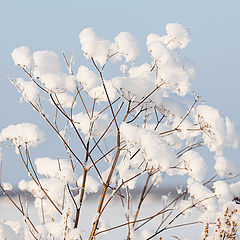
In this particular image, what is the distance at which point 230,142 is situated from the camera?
8.76 feet

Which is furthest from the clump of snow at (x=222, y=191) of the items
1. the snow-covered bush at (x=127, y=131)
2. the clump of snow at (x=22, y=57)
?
the clump of snow at (x=22, y=57)

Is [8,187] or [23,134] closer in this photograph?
[23,134]

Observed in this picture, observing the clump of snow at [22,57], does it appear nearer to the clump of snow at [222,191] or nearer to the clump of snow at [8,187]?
the clump of snow at [8,187]

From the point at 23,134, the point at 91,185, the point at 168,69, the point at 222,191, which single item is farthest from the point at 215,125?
the point at 23,134

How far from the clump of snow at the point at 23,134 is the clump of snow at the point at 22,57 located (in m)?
0.37

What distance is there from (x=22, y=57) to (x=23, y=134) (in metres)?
0.44

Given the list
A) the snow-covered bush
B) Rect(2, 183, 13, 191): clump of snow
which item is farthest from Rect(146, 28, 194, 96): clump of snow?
Rect(2, 183, 13, 191): clump of snow

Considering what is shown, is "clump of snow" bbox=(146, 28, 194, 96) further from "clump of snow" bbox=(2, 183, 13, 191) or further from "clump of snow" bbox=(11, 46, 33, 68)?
"clump of snow" bbox=(2, 183, 13, 191)

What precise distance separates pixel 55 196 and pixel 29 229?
26 centimetres

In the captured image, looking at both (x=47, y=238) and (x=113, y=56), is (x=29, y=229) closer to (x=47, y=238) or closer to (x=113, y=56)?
(x=47, y=238)

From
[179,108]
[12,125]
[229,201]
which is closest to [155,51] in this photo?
[179,108]

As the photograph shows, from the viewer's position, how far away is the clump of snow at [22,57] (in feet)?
8.65

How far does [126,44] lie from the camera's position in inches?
106

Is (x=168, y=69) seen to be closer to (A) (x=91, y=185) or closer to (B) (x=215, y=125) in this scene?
(B) (x=215, y=125)
